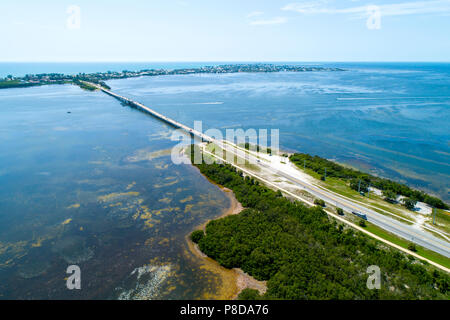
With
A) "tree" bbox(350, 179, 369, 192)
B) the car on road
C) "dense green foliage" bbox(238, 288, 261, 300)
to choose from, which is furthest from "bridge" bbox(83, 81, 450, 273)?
"dense green foliage" bbox(238, 288, 261, 300)

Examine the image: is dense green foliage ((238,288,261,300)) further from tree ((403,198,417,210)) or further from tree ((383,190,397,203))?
tree ((383,190,397,203))

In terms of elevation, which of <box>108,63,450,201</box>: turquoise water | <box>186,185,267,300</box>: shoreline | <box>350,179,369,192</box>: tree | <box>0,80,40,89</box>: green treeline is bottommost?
→ <box>186,185,267,300</box>: shoreline

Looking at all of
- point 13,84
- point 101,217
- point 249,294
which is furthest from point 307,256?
point 13,84

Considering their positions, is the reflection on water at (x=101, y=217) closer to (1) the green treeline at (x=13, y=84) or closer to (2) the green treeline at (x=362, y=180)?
(2) the green treeline at (x=362, y=180)

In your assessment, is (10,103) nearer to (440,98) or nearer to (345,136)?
(345,136)

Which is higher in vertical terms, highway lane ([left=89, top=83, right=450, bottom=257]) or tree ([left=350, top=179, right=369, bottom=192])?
tree ([left=350, top=179, right=369, bottom=192])

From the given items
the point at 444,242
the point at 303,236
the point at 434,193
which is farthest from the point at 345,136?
the point at 303,236
